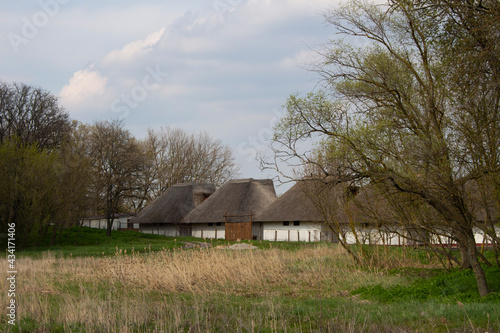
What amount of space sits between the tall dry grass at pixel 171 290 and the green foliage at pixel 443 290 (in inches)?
45.3

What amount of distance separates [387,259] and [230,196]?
33.6 meters

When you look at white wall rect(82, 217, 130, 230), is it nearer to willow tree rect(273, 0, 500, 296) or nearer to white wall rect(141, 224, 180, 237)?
white wall rect(141, 224, 180, 237)

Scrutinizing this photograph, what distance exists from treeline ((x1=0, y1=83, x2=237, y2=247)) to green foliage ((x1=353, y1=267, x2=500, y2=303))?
2398 cm

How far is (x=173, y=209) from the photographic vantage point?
52500 millimetres

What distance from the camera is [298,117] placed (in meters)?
12.0

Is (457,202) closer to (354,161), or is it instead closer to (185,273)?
(354,161)

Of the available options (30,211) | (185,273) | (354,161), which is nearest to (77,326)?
(185,273)

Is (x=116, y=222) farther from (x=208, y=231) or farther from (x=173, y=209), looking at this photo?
(x=208, y=231)

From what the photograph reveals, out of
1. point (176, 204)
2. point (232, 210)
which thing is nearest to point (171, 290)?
point (232, 210)

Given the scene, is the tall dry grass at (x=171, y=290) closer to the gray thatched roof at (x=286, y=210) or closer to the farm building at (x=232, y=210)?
the gray thatched roof at (x=286, y=210)

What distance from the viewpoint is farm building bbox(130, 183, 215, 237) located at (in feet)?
170

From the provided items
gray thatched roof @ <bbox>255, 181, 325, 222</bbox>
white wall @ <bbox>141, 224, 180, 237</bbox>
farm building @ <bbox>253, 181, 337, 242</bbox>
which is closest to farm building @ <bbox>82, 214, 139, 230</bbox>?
white wall @ <bbox>141, 224, 180, 237</bbox>

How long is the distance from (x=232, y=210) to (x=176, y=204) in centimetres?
831

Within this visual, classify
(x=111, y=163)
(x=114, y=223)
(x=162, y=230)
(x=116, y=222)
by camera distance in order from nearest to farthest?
(x=111, y=163) < (x=162, y=230) < (x=116, y=222) < (x=114, y=223)
